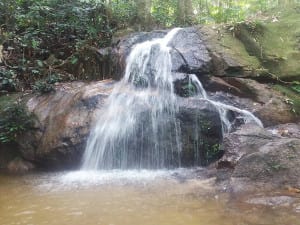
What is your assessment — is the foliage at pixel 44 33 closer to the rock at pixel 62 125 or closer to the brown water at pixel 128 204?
the rock at pixel 62 125

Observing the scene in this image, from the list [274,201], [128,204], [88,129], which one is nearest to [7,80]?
[88,129]

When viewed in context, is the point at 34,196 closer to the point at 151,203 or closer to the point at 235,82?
the point at 151,203

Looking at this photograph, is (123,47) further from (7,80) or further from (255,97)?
(255,97)

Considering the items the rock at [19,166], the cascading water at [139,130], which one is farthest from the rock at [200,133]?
the rock at [19,166]

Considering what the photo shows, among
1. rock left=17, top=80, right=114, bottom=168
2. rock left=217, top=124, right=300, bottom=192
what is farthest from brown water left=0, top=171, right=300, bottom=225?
rock left=17, top=80, right=114, bottom=168

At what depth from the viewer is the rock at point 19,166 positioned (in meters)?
6.19

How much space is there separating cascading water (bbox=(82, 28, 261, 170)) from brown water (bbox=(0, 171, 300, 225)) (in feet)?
1.56

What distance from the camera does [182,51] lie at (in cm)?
726

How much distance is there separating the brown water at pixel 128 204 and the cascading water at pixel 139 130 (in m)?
0.48

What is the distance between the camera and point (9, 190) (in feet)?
16.0

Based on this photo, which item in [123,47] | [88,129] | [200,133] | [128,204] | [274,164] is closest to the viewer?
[128,204]

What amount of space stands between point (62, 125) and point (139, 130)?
137 centimetres

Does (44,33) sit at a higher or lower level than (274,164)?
higher

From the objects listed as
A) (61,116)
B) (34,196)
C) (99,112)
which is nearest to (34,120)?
(61,116)
